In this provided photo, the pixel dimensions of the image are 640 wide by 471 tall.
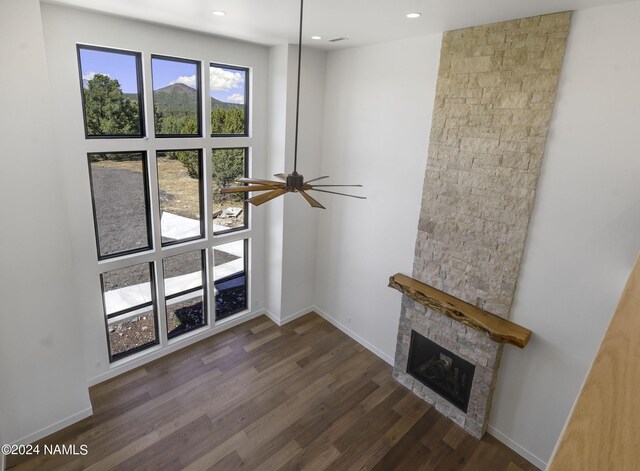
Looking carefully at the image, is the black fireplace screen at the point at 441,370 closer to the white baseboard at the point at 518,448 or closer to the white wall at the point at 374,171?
the white baseboard at the point at 518,448

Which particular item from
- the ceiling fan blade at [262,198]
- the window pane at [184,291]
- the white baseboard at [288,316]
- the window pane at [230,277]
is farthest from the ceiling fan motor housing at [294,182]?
the white baseboard at [288,316]

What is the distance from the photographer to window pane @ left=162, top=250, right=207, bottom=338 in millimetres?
5062

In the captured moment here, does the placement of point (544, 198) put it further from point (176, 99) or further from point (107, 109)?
point (107, 109)

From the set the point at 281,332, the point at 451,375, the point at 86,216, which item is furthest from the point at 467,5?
the point at 281,332

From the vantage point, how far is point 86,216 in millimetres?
4051

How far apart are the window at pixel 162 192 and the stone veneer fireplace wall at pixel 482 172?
106 inches

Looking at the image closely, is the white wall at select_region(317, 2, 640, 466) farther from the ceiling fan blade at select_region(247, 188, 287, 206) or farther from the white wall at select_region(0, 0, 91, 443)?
the white wall at select_region(0, 0, 91, 443)

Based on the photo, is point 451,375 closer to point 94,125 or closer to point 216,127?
point 216,127

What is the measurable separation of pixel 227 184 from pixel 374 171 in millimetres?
2052

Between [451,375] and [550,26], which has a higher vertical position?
[550,26]

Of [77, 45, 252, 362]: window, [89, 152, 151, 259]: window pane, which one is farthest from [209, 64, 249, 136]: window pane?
[89, 152, 151, 259]: window pane

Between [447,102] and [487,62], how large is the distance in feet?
1.71

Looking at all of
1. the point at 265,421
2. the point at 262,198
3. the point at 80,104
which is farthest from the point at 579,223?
the point at 80,104

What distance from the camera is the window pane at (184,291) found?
5062 mm
